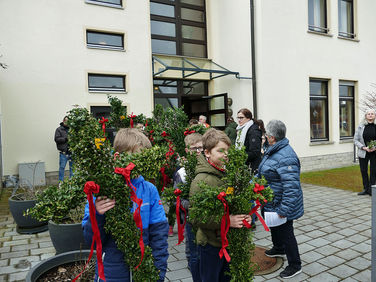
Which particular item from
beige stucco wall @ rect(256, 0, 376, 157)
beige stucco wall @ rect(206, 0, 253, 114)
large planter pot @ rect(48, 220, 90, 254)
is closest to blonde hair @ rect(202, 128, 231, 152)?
large planter pot @ rect(48, 220, 90, 254)

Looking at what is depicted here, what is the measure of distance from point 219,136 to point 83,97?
743 cm

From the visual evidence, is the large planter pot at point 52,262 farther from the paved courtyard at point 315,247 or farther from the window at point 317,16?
the window at point 317,16

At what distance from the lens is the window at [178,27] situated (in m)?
10.4

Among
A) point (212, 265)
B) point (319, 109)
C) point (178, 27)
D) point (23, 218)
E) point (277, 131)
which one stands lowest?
point (23, 218)

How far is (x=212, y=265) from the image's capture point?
7.30ft

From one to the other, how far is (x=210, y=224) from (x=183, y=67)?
338 inches

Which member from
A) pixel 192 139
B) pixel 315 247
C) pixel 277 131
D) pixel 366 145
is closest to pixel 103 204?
pixel 192 139

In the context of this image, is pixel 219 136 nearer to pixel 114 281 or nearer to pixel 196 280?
pixel 114 281

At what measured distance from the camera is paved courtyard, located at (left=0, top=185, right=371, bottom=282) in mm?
3391

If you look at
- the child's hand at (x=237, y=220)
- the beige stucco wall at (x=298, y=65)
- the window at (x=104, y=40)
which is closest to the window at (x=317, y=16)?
the beige stucco wall at (x=298, y=65)

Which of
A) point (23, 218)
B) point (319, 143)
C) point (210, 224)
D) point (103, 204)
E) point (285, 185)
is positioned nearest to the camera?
point (103, 204)

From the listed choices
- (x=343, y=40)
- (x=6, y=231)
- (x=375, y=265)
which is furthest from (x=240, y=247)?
(x=343, y=40)

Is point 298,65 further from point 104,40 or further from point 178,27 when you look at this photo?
point 104,40

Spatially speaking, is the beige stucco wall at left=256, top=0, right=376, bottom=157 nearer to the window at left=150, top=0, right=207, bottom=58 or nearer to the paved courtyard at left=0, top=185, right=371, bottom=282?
the window at left=150, top=0, right=207, bottom=58
